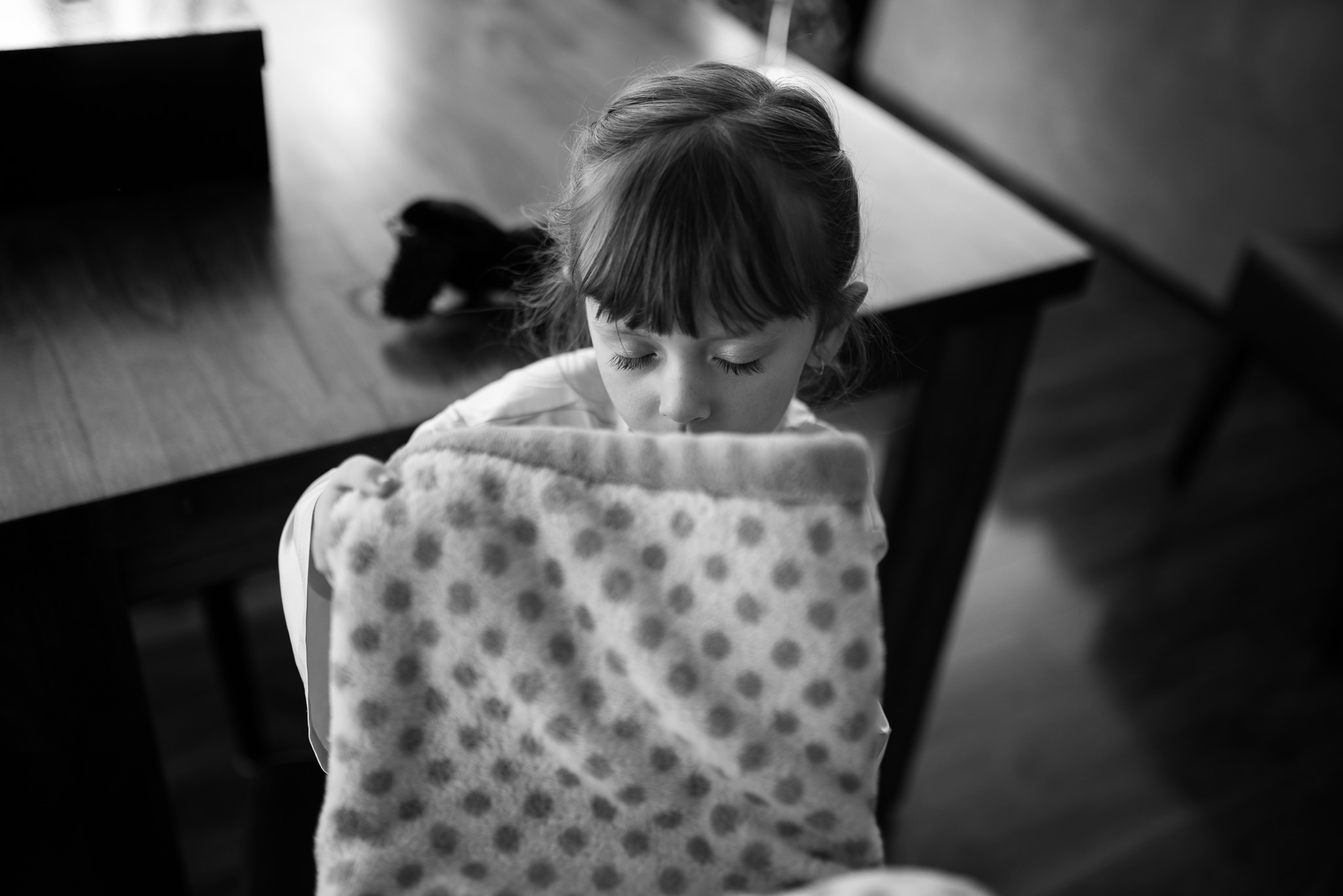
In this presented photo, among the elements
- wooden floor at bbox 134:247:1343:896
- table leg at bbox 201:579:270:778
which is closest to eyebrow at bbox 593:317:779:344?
table leg at bbox 201:579:270:778

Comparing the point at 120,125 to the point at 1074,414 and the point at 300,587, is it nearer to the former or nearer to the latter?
the point at 300,587

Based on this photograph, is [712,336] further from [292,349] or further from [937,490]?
[937,490]

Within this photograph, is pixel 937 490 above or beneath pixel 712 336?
beneath

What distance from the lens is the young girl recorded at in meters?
0.63

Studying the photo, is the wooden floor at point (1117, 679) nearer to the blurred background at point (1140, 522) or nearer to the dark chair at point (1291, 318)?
the blurred background at point (1140, 522)

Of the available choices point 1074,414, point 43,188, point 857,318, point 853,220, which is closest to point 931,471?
point 857,318

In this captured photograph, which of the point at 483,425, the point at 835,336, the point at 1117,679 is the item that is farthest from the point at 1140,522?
the point at 483,425

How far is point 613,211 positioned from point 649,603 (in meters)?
0.23

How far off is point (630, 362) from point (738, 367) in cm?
7

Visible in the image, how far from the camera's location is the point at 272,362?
851 millimetres

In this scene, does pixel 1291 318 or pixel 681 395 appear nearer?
pixel 681 395

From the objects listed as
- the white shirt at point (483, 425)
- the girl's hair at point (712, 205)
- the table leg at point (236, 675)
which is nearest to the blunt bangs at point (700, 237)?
the girl's hair at point (712, 205)

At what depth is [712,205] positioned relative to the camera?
63 cm

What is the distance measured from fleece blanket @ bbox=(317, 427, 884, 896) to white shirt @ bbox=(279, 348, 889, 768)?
0.07 metres
